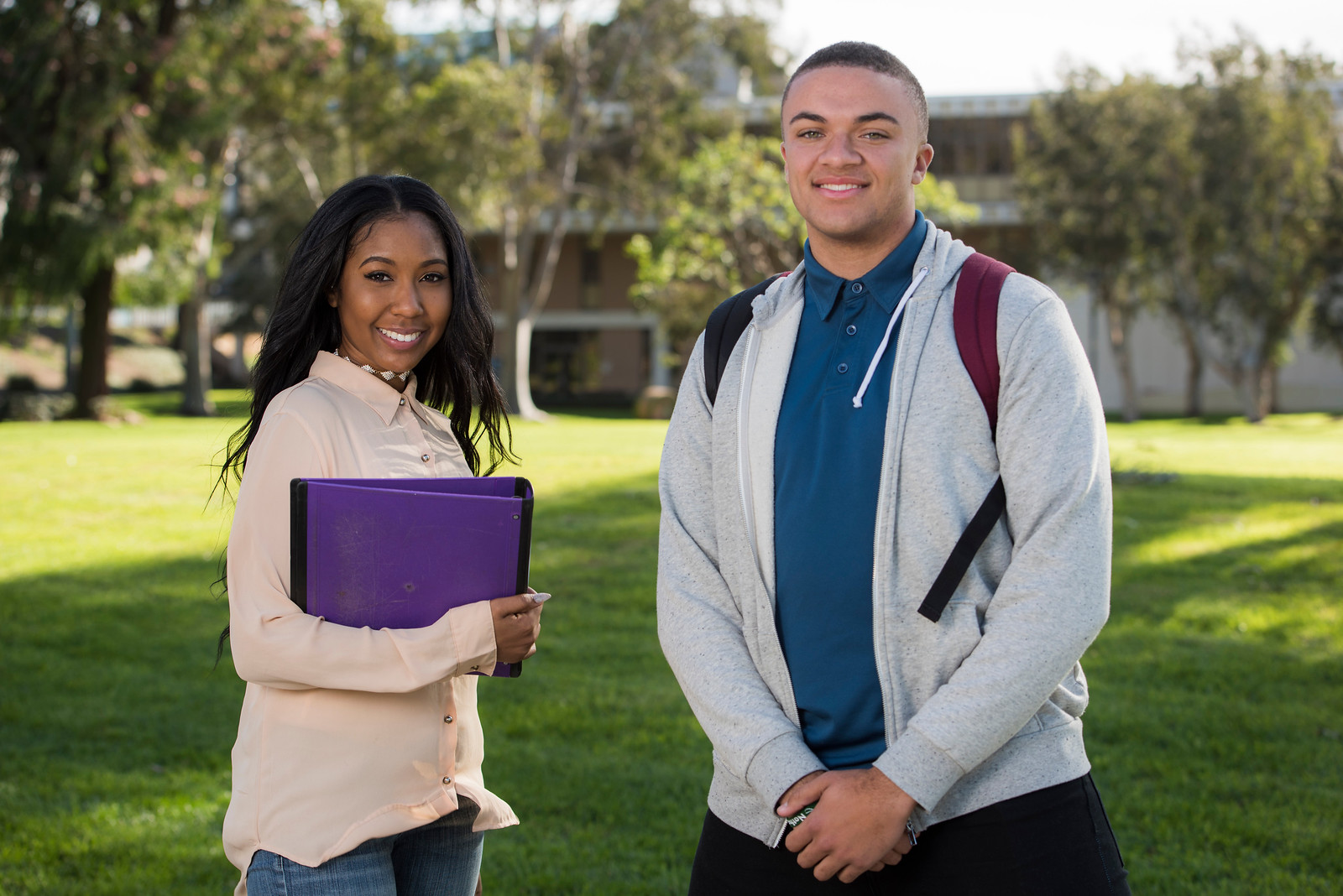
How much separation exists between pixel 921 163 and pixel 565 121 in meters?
28.9

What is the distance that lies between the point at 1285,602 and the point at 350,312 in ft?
25.0

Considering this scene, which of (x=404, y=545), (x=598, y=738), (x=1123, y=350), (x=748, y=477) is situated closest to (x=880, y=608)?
(x=748, y=477)

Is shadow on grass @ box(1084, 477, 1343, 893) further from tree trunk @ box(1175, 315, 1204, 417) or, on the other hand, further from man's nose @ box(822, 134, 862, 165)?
tree trunk @ box(1175, 315, 1204, 417)

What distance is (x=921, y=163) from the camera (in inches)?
92.9

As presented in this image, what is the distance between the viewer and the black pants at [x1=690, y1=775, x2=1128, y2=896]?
6.54ft

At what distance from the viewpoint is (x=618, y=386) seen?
157 feet

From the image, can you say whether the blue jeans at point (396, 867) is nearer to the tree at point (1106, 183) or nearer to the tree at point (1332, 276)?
the tree at point (1106, 183)

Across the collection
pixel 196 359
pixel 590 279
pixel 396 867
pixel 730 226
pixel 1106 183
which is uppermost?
pixel 1106 183

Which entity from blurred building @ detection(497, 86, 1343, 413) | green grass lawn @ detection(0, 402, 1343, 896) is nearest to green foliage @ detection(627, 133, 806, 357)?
green grass lawn @ detection(0, 402, 1343, 896)

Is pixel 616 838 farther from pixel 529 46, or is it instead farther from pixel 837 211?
pixel 529 46

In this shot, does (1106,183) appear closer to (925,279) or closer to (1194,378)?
(1194,378)

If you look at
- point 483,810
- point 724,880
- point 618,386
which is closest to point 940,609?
point 724,880

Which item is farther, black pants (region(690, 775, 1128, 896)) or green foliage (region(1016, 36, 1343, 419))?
green foliage (region(1016, 36, 1343, 419))

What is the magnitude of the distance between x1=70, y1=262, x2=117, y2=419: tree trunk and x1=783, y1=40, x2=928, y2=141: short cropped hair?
2773cm
